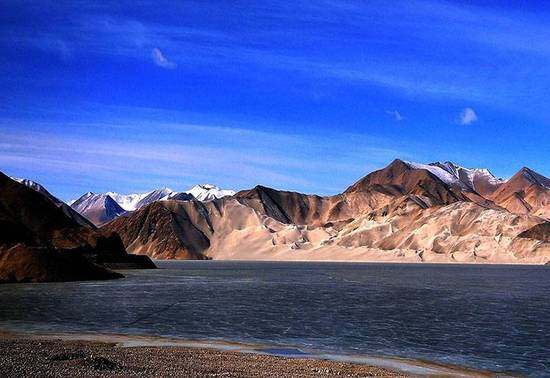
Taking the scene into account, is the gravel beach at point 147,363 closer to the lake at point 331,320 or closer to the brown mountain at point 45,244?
the lake at point 331,320

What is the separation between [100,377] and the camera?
20312 mm

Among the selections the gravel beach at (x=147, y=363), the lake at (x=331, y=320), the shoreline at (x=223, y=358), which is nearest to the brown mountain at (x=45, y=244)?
the lake at (x=331, y=320)

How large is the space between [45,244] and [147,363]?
9613 cm

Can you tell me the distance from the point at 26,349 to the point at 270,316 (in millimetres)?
21186

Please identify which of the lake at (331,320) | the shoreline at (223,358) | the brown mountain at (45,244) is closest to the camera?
the shoreline at (223,358)

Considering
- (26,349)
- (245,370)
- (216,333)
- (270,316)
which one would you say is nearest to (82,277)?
(270,316)

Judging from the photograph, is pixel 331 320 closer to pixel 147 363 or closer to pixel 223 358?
pixel 223 358

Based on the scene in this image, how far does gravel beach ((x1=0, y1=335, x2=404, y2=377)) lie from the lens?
2166cm

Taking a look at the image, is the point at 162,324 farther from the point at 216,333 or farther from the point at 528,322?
the point at 528,322

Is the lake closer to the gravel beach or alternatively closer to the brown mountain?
the gravel beach

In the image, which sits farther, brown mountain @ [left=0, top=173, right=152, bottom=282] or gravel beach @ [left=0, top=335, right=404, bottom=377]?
brown mountain @ [left=0, top=173, right=152, bottom=282]

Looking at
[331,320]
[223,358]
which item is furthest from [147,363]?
[331,320]

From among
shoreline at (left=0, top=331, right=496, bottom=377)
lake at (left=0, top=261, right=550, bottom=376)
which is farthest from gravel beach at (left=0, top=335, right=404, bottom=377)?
lake at (left=0, top=261, right=550, bottom=376)

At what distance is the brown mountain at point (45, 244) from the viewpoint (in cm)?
8594
